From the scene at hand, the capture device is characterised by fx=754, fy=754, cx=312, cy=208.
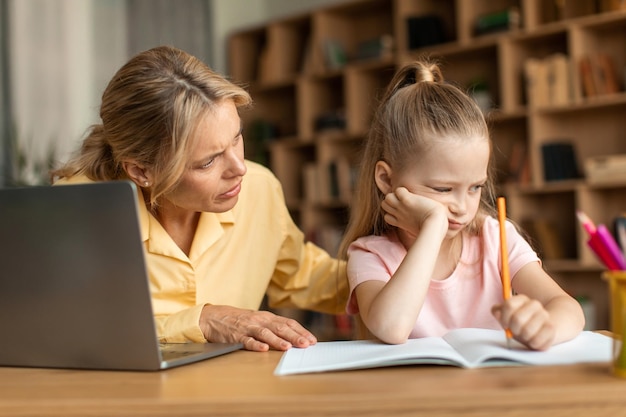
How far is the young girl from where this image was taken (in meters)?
1.11

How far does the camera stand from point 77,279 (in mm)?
902

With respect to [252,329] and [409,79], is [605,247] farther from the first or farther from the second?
[409,79]

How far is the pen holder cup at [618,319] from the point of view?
0.78m

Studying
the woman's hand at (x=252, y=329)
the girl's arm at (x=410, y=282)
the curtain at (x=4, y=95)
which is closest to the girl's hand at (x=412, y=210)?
the girl's arm at (x=410, y=282)

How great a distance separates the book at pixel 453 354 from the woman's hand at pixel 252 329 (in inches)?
2.9

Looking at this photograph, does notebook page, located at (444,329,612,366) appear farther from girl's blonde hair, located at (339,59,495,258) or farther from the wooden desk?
girl's blonde hair, located at (339,59,495,258)

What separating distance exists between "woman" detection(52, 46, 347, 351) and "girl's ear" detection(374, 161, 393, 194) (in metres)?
0.25

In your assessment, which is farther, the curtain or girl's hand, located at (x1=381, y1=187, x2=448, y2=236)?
the curtain

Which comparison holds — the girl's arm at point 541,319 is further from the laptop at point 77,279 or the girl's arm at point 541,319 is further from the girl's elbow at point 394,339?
the laptop at point 77,279

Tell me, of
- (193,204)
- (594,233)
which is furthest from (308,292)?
(594,233)

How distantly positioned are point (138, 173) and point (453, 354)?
790 millimetres

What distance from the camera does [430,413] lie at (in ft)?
2.38

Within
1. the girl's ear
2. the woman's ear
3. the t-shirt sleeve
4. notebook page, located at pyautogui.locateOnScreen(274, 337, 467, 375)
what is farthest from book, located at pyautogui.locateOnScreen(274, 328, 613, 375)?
the woman's ear

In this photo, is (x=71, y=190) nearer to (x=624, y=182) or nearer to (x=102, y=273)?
(x=102, y=273)
